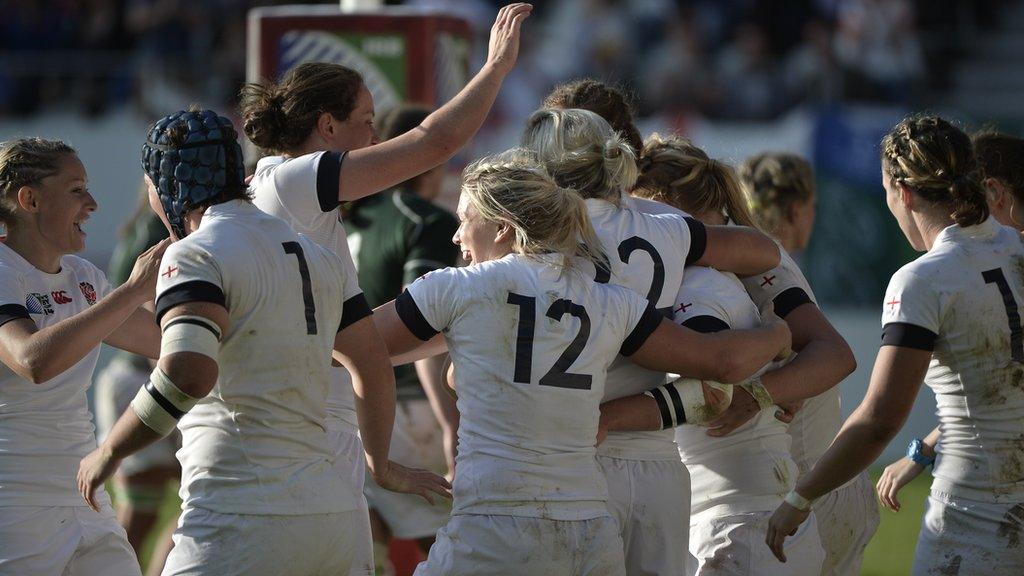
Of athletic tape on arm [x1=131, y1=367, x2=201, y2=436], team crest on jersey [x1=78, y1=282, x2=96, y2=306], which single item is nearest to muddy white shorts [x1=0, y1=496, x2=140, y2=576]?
team crest on jersey [x1=78, y1=282, x2=96, y2=306]

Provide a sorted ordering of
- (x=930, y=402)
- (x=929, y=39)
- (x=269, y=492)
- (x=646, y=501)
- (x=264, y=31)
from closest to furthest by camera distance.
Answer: (x=269, y=492) < (x=646, y=501) < (x=264, y=31) < (x=930, y=402) < (x=929, y=39)

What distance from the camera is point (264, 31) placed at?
6.88 m

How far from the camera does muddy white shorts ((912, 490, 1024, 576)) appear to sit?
3.71m

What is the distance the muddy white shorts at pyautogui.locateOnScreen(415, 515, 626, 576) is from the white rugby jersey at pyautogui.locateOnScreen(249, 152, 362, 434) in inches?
29.7

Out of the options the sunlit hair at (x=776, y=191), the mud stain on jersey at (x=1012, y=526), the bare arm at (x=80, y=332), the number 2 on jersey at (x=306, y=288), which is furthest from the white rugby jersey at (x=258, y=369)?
the sunlit hair at (x=776, y=191)

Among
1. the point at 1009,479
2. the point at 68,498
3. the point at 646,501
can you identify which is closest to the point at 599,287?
the point at 646,501

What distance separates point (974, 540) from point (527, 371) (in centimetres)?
144

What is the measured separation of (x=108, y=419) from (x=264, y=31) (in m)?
2.18

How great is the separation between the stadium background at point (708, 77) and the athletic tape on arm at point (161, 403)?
29.4 ft

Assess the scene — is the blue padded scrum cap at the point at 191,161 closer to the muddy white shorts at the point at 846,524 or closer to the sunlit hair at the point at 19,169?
the sunlit hair at the point at 19,169

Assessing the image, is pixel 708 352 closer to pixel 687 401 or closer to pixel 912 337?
pixel 687 401

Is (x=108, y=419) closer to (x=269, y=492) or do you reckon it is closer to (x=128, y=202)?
(x=269, y=492)

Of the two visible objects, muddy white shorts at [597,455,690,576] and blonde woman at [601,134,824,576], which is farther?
blonde woman at [601,134,824,576]

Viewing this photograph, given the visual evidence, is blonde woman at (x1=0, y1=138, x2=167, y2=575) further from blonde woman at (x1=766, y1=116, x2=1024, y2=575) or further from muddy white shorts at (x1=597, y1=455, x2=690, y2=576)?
blonde woman at (x1=766, y1=116, x2=1024, y2=575)
